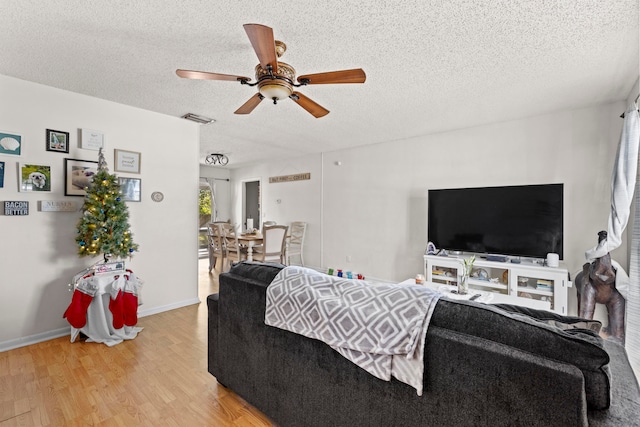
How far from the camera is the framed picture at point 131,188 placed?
10.5ft

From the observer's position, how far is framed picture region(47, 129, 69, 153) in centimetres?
279

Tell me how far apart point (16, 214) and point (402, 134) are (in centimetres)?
441

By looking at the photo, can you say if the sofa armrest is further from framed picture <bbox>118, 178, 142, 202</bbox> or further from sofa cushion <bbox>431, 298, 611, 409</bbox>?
framed picture <bbox>118, 178, 142, 202</bbox>

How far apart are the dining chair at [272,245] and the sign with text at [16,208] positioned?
9.10ft

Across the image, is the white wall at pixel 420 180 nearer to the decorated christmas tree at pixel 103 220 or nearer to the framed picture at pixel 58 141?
the decorated christmas tree at pixel 103 220

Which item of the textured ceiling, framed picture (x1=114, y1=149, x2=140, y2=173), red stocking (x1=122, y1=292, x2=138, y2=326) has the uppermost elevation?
the textured ceiling

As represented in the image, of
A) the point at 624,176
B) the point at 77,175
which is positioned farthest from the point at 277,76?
the point at 624,176

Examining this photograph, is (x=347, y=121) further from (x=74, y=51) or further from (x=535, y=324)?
(x=535, y=324)

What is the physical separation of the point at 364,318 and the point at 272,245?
390 centimetres

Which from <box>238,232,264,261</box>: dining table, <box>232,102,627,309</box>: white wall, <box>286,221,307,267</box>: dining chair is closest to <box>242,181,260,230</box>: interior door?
<box>232,102,627,309</box>: white wall

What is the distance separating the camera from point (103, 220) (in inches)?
110

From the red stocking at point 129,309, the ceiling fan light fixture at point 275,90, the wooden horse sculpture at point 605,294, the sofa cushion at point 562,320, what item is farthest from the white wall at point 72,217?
the wooden horse sculpture at point 605,294

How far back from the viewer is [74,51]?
2.19 meters

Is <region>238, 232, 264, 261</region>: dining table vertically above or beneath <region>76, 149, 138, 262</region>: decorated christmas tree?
beneath
